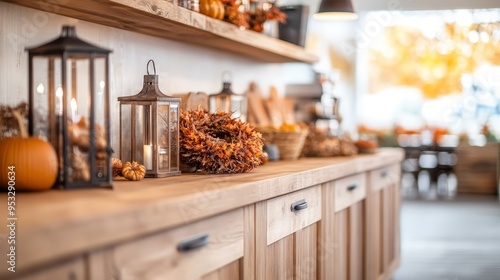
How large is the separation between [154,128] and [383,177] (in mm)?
2176

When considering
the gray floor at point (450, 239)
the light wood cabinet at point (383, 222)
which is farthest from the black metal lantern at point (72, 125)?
the gray floor at point (450, 239)

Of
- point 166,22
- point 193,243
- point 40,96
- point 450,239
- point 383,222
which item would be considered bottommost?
point 450,239

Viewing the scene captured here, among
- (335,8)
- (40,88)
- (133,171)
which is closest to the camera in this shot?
(40,88)

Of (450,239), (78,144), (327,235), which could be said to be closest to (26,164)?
(78,144)

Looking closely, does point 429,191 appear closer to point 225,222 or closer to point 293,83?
point 293,83

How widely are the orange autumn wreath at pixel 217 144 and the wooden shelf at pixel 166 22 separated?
0.34 m

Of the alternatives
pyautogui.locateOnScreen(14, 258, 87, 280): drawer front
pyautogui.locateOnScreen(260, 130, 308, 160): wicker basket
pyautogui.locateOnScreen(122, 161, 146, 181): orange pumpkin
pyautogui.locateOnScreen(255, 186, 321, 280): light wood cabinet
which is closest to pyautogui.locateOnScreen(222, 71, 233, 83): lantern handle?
pyautogui.locateOnScreen(260, 130, 308, 160): wicker basket

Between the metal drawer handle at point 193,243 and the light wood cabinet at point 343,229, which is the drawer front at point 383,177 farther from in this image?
the metal drawer handle at point 193,243

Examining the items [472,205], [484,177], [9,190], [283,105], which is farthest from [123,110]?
[484,177]

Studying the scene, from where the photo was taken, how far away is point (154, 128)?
239 cm

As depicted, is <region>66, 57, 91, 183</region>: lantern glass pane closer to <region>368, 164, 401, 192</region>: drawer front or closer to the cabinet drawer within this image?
the cabinet drawer

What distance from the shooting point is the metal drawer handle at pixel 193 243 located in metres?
1.68

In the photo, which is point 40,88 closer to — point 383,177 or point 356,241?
point 356,241

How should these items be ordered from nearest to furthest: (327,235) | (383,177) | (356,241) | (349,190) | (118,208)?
(118,208) < (327,235) < (349,190) < (356,241) < (383,177)
